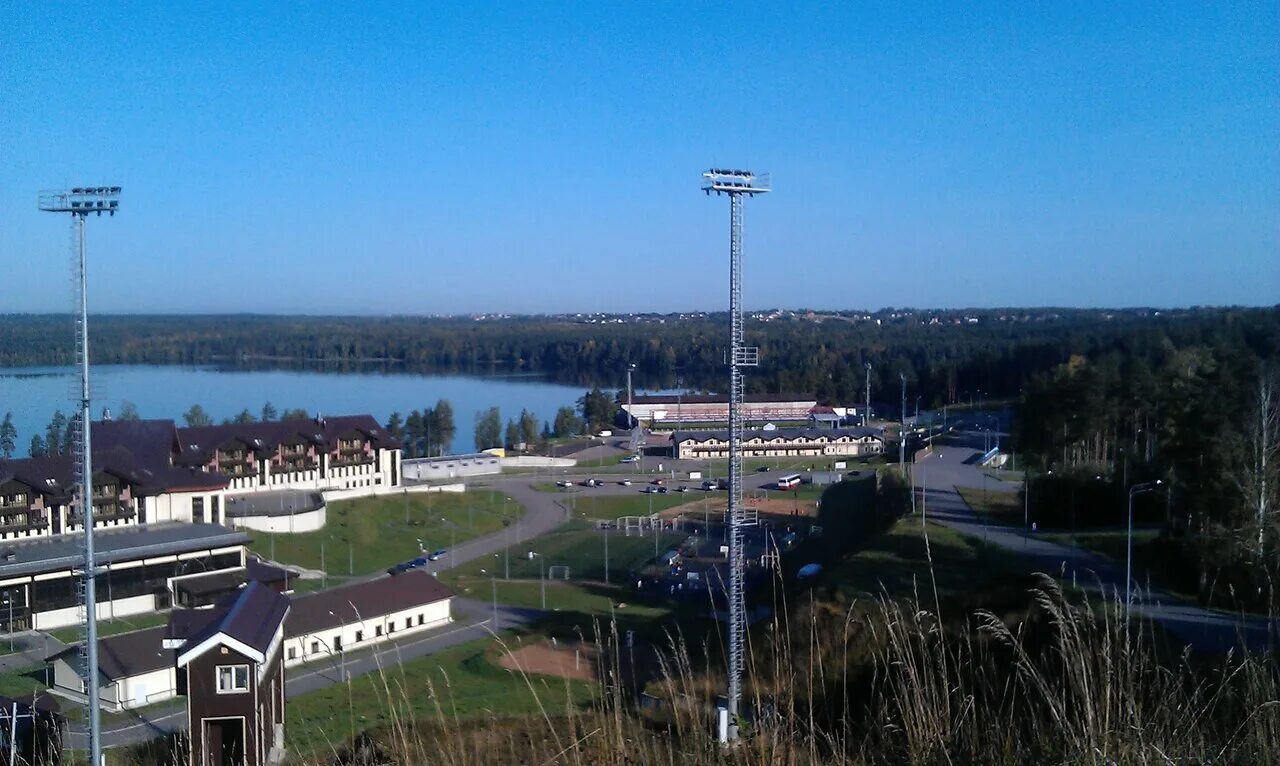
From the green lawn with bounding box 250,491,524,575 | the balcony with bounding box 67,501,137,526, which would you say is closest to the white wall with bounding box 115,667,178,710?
the green lawn with bounding box 250,491,524,575

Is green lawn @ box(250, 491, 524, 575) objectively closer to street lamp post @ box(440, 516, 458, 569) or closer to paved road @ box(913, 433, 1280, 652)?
street lamp post @ box(440, 516, 458, 569)

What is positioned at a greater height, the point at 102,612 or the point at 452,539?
the point at 102,612

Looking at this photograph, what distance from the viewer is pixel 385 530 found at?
13.3 m

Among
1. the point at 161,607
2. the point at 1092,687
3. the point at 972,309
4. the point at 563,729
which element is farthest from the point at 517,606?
the point at 972,309

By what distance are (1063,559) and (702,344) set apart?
28.7 metres

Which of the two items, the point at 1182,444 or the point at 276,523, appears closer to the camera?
the point at 1182,444

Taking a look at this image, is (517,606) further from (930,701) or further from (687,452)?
(687,452)

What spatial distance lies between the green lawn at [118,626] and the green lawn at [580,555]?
3.14 metres

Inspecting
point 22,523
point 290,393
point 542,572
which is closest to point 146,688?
point 542,572

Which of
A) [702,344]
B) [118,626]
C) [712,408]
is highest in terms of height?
[702,344]

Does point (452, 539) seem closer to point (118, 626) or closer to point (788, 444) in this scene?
point (118, 626)

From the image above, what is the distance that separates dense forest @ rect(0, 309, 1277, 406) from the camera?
17125 millimetres

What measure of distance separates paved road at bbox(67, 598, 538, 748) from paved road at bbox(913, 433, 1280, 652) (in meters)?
2.58

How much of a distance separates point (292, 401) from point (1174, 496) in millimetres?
28448
